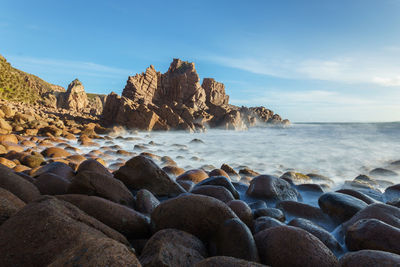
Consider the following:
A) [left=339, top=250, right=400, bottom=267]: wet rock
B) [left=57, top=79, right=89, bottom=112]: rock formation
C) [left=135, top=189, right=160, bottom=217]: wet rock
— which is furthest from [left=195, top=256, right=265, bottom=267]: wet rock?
[left=57, top=79, right=89, bottom=112]: rock formation

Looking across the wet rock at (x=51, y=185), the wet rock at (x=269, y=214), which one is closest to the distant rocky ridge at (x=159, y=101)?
the wet rock at (x=51, y=185)

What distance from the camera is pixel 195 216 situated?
7.48ft

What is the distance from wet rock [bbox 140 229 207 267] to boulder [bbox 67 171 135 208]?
1.40m

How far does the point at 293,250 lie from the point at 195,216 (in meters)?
0.91

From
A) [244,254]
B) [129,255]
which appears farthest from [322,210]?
[129,255]

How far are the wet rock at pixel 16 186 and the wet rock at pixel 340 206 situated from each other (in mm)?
4335

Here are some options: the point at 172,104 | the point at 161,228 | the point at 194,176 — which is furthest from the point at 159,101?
the point at 161,228

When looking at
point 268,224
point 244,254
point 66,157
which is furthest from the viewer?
point 66,157

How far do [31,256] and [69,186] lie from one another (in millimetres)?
1854

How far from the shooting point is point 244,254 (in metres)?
1.99

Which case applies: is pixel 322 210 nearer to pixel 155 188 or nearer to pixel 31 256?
pixel 155 188

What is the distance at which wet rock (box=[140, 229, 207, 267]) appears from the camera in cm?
171

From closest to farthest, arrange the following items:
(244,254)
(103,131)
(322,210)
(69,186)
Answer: (244,254), (69,186), (322,210), (103,131)

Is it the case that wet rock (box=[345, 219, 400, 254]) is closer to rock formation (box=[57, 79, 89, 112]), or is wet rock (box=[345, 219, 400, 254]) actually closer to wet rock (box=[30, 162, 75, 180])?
wet rock (box=[30, 162, 75, 180])
